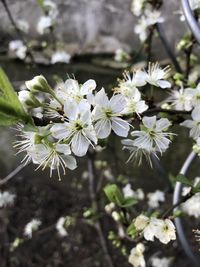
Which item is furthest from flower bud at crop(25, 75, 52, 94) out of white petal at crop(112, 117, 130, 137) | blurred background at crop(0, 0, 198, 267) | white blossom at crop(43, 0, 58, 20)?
blurred background at crop(0, 0, 198, 267)

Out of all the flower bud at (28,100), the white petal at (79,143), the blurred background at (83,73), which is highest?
the flower bud at (28,100)

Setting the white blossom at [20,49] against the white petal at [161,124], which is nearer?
the white petal at [161,124]

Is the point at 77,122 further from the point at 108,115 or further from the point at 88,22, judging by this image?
the point at 88,22

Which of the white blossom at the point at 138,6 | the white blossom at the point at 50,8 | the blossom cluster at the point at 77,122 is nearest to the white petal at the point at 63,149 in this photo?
the blossom cluster at the point at 77,122

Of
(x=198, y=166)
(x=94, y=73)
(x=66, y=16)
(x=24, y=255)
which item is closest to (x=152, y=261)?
(x=198, y=166)

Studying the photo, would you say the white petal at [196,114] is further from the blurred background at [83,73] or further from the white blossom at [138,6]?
the blurred background at [83,73]

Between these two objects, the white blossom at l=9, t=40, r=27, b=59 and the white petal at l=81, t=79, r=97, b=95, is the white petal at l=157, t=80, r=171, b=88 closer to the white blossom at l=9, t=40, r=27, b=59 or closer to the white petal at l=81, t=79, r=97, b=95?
the white petal at l=81, t=79, r=97, b=95
